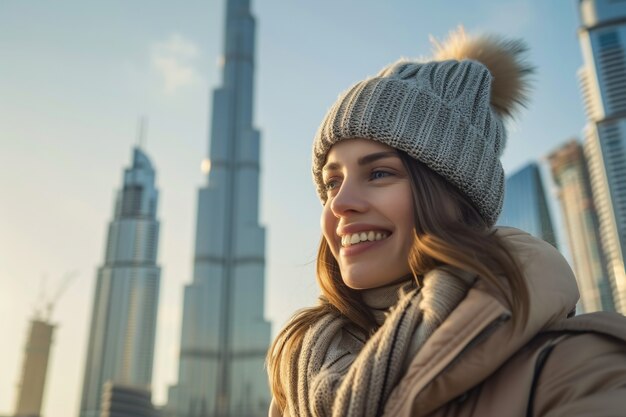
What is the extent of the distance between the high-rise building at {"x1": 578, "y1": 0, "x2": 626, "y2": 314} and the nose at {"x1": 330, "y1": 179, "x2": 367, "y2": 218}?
7036 centimetres

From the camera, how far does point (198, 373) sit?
10206 cm

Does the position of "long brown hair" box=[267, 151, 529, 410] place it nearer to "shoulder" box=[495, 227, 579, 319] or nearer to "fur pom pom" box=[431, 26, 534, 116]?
"shoulder" box=[495, 227, 579, 319]

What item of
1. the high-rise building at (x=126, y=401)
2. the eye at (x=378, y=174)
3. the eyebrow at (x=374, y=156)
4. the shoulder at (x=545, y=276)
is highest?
the high-rise building at (x=126, y=401)

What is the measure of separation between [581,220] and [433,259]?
10134 cm

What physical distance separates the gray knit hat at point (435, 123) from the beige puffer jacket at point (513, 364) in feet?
1.71

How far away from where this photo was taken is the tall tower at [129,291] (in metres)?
123

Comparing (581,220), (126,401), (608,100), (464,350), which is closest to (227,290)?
(126,401)

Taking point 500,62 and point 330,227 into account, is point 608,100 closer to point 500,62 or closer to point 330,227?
point 500,62

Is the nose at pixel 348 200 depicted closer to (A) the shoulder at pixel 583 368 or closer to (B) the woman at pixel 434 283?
(B) the woman at pixel 434 283

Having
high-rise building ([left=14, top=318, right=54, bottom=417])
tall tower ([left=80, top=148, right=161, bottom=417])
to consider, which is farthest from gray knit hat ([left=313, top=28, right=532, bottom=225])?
high-rise building ([left=14, top=318, right=54, bottom=417])

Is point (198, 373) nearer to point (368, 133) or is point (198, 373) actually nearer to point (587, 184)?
point (587, 184)

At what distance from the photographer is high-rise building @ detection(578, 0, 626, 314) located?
65438 mm

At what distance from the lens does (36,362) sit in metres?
126

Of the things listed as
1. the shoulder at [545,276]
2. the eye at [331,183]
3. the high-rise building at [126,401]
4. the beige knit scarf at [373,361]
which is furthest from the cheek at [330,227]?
the high-rise building at [126,401]
